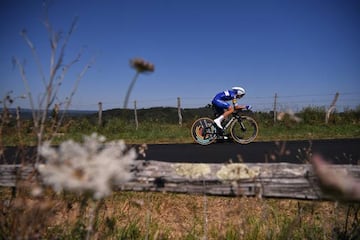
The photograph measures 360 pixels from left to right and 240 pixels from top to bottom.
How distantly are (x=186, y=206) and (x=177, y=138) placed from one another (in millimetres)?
7180

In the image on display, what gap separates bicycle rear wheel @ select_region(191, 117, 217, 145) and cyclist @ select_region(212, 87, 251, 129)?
0.31 metres

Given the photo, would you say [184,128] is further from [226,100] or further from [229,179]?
[229,179]

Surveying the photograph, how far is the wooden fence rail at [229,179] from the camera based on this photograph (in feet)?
6.03

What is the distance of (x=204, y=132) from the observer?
912 centimetres

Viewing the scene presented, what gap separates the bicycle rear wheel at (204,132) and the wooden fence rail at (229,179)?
711 centimetres

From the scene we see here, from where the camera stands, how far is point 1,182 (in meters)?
2.14

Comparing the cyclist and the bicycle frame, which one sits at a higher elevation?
the cyclist

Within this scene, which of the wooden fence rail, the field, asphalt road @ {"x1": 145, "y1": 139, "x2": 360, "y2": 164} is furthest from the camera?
asphalt road @ {"x1": 145, "y1": 139, "x2": 360, "y2": 164}

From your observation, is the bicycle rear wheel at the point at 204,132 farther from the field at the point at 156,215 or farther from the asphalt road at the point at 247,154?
the field at the point at 156,215

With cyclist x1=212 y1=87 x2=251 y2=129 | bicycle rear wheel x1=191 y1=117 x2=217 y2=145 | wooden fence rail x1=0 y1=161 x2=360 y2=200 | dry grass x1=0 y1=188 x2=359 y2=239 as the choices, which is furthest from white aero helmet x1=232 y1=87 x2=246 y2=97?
wooden fence rail x1=0 y1=161 x2=360 y2=200

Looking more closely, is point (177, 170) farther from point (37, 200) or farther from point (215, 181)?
point (37, 200)

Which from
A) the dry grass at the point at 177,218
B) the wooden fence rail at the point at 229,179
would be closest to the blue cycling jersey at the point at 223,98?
the dry grass at the point at 177,218

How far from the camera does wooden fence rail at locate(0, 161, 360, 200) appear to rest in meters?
1.84

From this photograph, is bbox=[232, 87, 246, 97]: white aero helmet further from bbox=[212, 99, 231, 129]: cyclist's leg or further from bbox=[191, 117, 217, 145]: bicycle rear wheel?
bbox=[191, 117, 217, 145]: bicycle rear wheel
